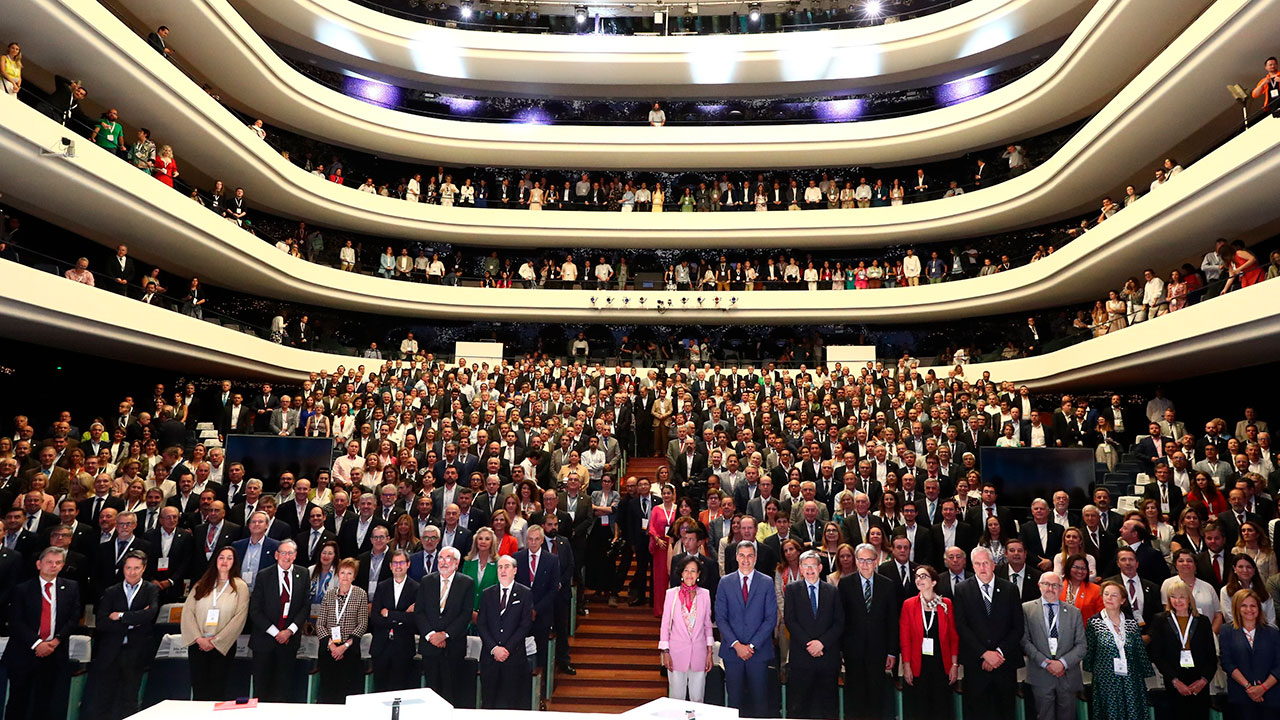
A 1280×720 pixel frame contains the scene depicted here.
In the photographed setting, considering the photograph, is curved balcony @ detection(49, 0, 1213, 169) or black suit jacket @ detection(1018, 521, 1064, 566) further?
curved balcony @ detection(49, 0, 1213, 169)

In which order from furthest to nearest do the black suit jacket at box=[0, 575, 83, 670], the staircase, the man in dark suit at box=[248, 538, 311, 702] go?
the staircase, the man in dark suit at box=[248, 538, 311, 702], the black suit jacket at box=[0, 575, 83, 670]

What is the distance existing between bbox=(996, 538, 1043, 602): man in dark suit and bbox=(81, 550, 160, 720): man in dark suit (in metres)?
6.56

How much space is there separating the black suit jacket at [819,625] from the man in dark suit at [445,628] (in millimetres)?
2029

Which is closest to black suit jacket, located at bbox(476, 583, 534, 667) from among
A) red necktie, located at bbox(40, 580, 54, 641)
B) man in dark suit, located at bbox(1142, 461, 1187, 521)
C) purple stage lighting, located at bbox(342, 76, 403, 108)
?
red necktie, located at bbox(40, 580, 54, 641)

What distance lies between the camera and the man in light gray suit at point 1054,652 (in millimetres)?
5586

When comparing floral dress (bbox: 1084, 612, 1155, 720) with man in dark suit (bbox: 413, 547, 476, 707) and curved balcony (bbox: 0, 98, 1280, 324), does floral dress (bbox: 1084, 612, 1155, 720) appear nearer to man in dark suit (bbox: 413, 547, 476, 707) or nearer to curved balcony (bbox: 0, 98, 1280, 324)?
man in dark suit (bbox: 413, 547, 476, 707)

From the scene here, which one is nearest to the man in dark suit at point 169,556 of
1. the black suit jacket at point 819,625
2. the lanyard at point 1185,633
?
the black suit jacket at point 819,625

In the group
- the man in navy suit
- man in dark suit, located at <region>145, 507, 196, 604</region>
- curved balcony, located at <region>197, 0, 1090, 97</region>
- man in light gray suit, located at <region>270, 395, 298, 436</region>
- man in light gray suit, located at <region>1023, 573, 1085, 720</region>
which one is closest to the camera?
man in light gray suit, located at <region>1023, 573, 1085, 720</region>

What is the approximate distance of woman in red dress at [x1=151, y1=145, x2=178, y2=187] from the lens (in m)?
14.3

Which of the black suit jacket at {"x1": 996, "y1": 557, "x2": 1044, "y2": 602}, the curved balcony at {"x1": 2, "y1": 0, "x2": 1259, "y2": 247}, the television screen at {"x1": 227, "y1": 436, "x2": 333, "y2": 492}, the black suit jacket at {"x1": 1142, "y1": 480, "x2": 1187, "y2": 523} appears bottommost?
the black suit jacket at {"x1": 996, "y1": 557, "x2": 1044, "y2": 602}

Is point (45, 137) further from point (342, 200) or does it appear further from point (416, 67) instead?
point (416, 67)

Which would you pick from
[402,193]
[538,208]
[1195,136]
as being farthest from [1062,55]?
[402,193]

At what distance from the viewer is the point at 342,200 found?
2150cm

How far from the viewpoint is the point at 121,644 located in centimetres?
583
